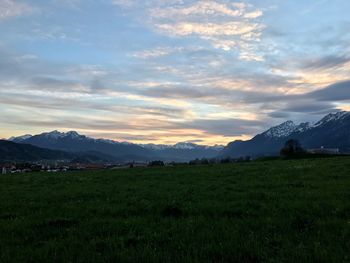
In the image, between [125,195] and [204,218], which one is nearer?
[204,218]

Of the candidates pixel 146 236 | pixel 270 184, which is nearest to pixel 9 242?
pixel 146 236

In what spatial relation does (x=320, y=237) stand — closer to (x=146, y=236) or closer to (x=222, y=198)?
(x=146, y=236)

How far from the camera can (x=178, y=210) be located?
16.0m

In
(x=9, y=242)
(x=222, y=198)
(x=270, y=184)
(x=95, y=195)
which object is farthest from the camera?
(x=270, y=184)

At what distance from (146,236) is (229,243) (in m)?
2.59

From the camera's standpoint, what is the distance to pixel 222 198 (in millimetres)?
19625

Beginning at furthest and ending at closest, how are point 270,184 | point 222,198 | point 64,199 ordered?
point 270,184 → point 64,199 → point 222,198

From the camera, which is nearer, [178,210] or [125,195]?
[178,210]

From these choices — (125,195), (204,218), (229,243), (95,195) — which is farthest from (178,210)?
(95,195)

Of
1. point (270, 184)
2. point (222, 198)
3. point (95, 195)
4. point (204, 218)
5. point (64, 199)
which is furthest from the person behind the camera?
point (270, 184)

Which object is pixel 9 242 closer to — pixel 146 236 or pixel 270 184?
pixel 146 236

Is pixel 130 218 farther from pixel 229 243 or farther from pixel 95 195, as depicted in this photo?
pixel 95 195

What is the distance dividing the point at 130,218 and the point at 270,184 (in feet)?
41.7

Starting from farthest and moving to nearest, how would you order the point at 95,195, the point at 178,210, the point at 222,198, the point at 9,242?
the point at 95,195
the point at 222,198
the point at 178,210
the point at 9,242
